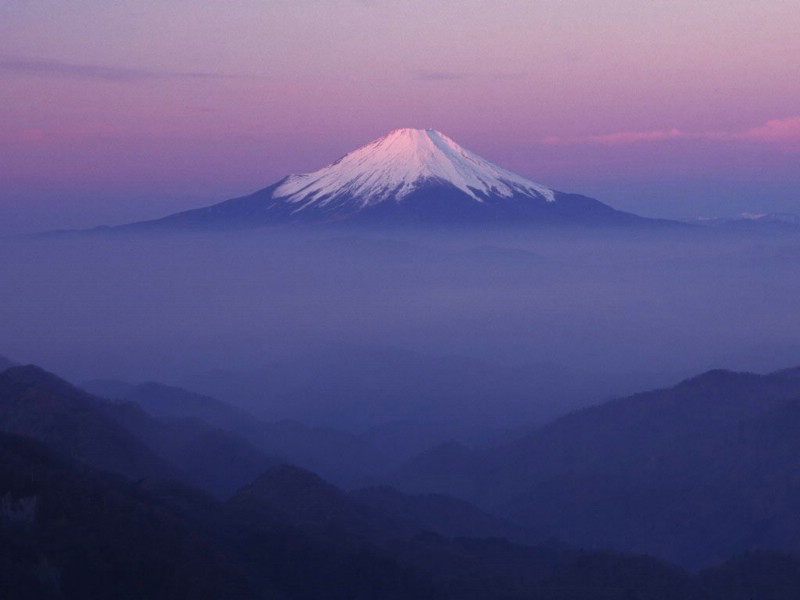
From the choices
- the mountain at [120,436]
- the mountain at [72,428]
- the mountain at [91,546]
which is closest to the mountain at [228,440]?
the mountain at [120,436]

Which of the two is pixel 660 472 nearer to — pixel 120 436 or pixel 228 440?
pixel 228 440

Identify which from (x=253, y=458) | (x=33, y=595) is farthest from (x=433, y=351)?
(x=33, y=595)

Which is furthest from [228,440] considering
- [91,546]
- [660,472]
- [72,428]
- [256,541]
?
[91,546]

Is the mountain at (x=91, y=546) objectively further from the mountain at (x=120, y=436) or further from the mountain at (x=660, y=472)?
the mountain at (x=660, y=472)

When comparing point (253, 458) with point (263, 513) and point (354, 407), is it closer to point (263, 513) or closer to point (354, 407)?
point (263, 513)

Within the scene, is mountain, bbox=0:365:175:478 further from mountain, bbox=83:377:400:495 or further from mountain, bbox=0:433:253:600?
mountain, bbox=0:433:253:600

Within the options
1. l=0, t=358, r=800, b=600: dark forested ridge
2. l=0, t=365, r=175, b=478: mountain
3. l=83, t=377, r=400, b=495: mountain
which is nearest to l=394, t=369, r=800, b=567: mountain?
l=0, t=358, r=800, b=600: dark forested ridge
